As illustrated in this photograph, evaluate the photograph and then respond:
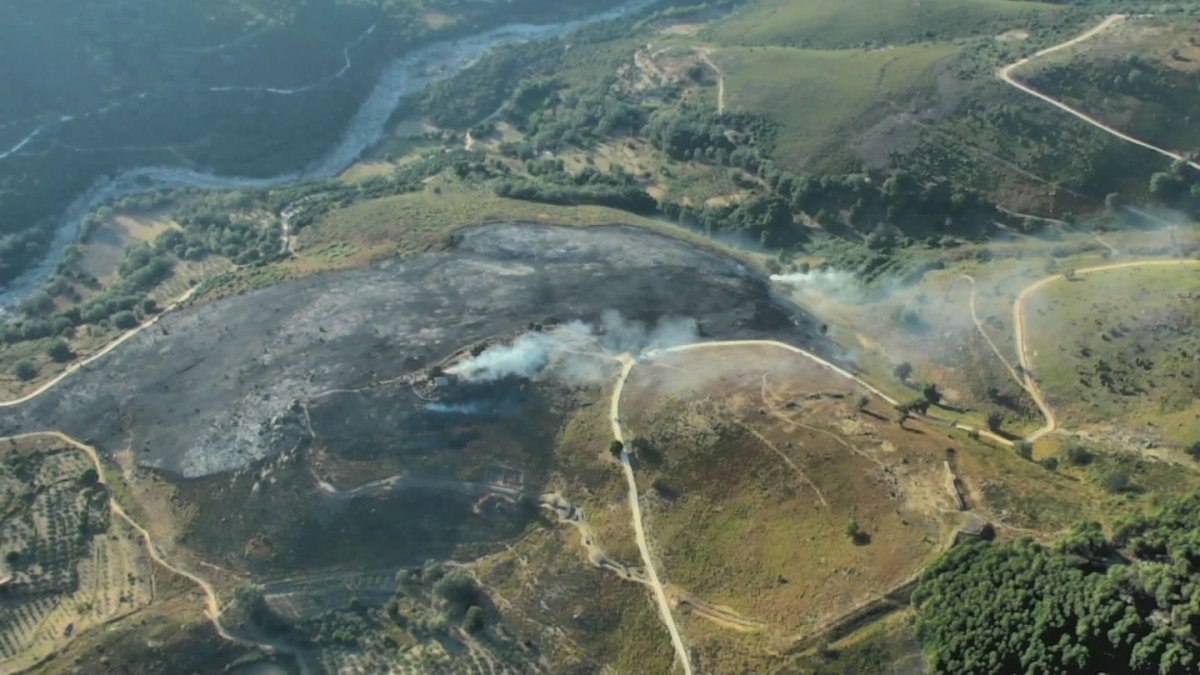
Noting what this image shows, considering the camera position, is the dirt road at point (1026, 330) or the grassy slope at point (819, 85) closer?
the dirt road at point (1026, 330)

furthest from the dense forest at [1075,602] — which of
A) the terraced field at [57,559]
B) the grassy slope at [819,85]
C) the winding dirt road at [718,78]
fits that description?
the winding dirt road at [718,78]

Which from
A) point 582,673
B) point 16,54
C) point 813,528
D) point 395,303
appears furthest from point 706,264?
point 16,54

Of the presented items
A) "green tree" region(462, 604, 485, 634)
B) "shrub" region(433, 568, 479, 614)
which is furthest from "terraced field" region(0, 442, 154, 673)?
"green tree" region(462, 604, 485, 634)

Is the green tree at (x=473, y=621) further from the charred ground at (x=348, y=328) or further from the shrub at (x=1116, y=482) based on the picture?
the shrub at (x=1116, y=482)

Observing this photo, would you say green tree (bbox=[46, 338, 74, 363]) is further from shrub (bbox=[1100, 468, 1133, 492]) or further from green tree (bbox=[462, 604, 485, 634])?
shrub (bbox=[1100, 468, 1133, 492])

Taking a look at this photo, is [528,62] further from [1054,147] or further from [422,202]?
[1054,147]
